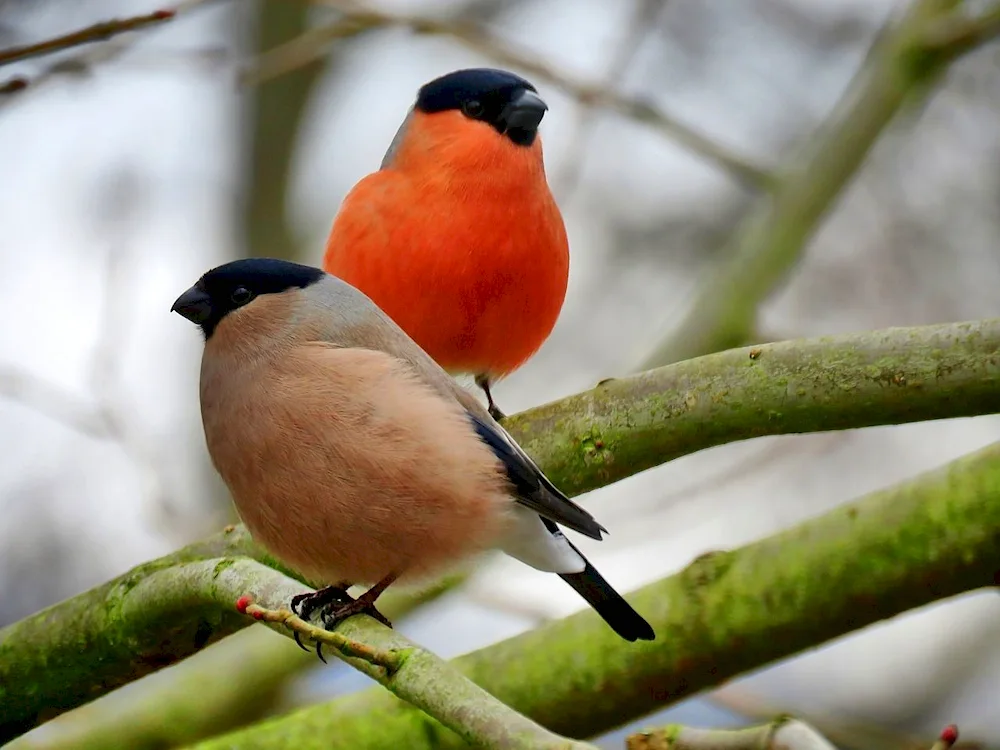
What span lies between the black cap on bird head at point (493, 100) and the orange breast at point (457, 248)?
Answer: 0.05 m

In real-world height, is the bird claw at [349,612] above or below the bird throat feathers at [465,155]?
below

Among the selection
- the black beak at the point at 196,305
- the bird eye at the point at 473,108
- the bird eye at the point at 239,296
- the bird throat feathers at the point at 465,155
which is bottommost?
Answer: the black beak at the point at 196,305

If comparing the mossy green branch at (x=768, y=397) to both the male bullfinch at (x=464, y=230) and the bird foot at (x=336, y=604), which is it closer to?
the bird foot at (x=336, y=604)

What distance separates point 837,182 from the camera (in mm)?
4684

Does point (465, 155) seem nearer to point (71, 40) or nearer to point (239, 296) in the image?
point (239, 296)

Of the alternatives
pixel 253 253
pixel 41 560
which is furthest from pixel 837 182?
pixel 41 560

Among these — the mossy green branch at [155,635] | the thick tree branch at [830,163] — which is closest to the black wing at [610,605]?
the mossy green branch at [155,635]

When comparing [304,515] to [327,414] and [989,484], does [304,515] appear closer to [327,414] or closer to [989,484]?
[327,414]

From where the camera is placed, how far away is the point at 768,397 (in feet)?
8.75

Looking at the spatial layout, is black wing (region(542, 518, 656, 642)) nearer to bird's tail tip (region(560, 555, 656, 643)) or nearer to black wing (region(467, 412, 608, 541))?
bird's tail tip (region(560, 555, 656, 643))

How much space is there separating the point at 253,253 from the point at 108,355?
216 centimetres

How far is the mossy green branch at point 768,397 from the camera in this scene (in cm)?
248

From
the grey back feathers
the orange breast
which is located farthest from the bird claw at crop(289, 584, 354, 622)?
the grey back feathers

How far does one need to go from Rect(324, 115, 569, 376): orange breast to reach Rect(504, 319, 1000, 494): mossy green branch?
787 mm
